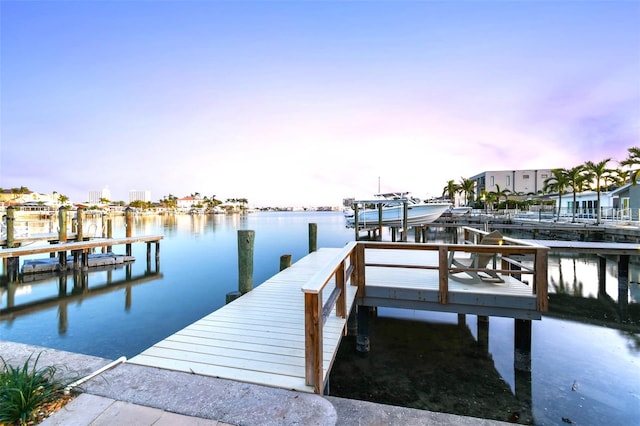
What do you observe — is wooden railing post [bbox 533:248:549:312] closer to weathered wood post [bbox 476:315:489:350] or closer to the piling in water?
weathered wood post [bbox 476:315:489:350]

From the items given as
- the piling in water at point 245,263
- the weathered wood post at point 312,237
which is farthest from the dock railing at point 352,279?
the weathered wood post at point 312,237

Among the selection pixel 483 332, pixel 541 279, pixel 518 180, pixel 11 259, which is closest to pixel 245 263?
pixel 541 279

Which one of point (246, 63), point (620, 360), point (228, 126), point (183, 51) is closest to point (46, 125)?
point (228, 126)

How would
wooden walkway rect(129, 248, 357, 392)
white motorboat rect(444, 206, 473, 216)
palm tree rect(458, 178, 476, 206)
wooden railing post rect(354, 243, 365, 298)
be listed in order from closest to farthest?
wooden walkway rect(129, 248, 357, 392)
wooden railing post rect(354, 243, 365, 298)
white motorboat rect(444, 206, 473, 216)
palm tree rect(458, 178, 476, 206)

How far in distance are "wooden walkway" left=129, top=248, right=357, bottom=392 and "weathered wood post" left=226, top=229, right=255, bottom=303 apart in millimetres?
598

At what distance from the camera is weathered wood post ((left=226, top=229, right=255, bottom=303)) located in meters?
6.12

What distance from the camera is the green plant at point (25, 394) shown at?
208 centimetres

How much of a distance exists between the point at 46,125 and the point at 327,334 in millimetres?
33429

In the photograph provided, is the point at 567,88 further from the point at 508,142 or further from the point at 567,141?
the point at 508,142

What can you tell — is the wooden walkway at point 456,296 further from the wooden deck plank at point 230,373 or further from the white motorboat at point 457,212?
the white motorboat at point 457,212

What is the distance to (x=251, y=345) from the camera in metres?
3.58

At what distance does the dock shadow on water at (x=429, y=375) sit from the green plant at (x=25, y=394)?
140 inches

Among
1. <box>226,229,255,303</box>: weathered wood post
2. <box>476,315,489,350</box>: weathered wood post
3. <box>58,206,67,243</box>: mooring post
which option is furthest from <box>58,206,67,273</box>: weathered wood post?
<box>476,315,489,350</box>: weathered wood post

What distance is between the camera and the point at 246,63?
16688 mm
